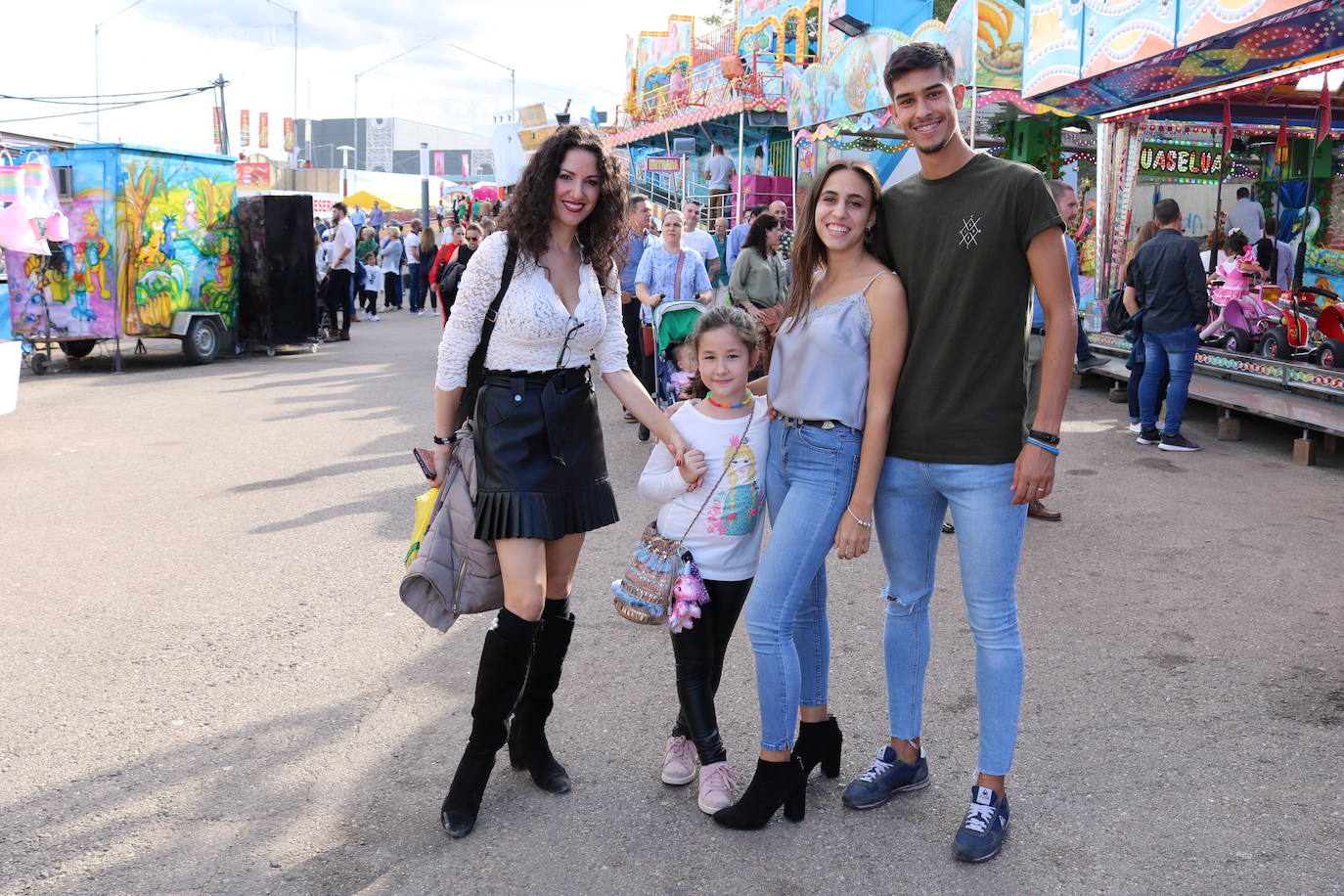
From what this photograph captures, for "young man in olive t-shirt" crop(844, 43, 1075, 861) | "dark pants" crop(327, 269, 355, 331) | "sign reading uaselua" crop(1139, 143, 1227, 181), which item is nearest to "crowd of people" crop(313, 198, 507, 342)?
"dark pants" crop(327, 269, 355, 331)

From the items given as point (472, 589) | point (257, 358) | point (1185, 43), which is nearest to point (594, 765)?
point (472, 589)

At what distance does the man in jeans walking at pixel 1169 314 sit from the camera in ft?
28.6

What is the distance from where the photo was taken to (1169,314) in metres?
8.83

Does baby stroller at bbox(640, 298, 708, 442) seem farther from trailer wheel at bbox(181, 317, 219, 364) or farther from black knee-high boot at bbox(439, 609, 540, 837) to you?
trailer wheel at bbox(181, 317, 219, 364)

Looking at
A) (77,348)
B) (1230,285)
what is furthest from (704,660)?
(77,348)

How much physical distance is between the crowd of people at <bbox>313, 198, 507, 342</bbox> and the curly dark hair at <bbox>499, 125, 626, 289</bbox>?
868cm

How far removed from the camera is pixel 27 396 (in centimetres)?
1161

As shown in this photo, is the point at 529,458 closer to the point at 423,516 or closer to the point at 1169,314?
the point at 423,516

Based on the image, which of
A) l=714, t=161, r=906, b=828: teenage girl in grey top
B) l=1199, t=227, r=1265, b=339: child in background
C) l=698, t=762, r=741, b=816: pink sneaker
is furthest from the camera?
l=1199, t=227, r=1265, b=339: child in background

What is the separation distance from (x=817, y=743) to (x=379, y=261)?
72.4 ft

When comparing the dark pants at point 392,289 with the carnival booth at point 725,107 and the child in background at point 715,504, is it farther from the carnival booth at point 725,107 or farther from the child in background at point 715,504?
the child in background at point 715,504

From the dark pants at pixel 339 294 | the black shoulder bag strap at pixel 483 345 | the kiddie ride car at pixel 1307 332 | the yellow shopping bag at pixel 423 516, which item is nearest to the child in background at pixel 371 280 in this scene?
the dark pants at pixel 339 294

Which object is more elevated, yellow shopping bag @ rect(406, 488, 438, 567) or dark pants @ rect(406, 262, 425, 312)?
dark pants @ rect(406, 262, 425, 312)

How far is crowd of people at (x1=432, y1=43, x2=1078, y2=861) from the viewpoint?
9.46 feet
